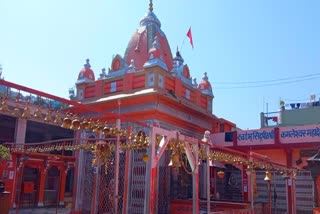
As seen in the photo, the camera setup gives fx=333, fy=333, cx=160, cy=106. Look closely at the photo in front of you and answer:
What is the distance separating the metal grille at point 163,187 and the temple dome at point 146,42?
544 centimetres

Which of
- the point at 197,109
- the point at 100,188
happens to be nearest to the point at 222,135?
the point at 197,109

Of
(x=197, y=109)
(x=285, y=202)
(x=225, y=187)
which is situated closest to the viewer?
(x=285, y=202)

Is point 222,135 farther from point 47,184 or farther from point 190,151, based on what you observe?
point 47,184

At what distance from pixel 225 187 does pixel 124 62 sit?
856 centimetres

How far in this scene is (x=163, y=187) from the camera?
14.2 metres

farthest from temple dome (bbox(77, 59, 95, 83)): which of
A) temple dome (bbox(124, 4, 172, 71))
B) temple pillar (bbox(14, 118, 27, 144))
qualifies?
temple pillar (bbox(14, 118, 27, 144))

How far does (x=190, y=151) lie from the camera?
8.42m

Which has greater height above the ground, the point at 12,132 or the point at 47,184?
the point at 12,132

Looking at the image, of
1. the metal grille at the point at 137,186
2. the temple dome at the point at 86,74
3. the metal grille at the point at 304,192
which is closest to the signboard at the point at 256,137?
the metal grille at the point at 304,192

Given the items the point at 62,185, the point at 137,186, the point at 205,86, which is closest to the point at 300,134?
the point at 205,86

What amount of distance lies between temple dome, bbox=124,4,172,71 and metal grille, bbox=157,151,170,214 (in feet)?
17.9

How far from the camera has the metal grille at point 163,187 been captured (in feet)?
45.6

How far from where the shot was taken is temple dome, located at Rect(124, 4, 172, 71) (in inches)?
699

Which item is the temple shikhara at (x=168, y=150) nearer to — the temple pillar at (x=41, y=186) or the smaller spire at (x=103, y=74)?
the smaller spire at (x=103, y=74)
